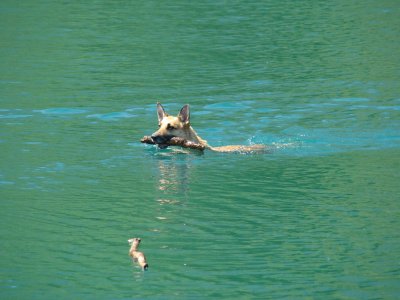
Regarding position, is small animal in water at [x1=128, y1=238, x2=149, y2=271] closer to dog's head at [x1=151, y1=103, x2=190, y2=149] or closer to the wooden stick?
the wooden stick

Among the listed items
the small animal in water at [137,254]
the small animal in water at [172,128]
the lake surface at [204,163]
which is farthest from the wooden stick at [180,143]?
the small animal in water at [137,254]

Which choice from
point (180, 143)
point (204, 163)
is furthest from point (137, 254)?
point (180, 143)

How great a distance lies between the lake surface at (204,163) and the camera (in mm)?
10859

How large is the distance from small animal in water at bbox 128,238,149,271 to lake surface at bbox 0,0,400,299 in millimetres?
81

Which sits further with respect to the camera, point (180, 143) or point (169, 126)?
point (180, 143)

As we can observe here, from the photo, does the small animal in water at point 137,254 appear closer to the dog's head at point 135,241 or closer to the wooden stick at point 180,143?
the dog's head at point 135,241

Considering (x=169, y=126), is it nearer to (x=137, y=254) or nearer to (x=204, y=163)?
(x=204, y=163)

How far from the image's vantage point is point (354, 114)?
1998 cm

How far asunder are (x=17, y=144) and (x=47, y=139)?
0.63m

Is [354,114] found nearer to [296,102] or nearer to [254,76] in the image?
[296,102]

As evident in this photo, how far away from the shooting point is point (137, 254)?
11062 millimetres

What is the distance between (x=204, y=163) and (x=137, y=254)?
5.54 m

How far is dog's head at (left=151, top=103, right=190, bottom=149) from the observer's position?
16641 millimetres

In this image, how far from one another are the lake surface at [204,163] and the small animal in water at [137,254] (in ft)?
0.27
